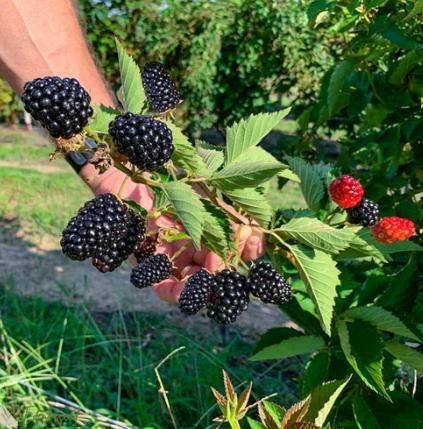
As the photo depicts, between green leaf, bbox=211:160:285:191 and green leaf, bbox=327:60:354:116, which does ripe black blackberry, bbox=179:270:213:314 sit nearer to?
green leaf, bbox=211:160:285:191

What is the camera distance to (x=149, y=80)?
89 centimetres

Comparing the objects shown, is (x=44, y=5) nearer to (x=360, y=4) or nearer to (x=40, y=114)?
(x=360, y=4)

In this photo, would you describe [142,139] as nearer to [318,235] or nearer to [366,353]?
[318,235]

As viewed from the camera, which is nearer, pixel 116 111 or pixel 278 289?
pixel 116 111

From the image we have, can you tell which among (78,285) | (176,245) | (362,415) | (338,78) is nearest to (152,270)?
(176,245)

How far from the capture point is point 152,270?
96 centimetres

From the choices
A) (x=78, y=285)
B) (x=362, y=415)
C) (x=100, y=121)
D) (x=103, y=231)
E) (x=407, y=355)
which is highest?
(x=100, y=121)

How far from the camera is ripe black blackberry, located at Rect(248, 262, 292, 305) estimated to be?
90 centimetres

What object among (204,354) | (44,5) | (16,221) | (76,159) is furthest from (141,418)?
(16,221)

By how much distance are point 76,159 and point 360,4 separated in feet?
2.19

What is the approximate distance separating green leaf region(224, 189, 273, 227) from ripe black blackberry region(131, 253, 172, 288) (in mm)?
156

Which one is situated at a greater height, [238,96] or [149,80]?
[149,80]

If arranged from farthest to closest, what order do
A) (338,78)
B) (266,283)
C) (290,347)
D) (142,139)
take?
(338,78), (290,347), (266,283), (142,139)

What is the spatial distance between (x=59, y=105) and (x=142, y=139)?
0.09 metres
